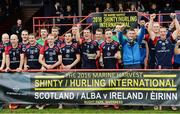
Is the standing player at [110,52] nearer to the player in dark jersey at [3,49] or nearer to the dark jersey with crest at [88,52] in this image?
the dark jersey with crest at [88,52]

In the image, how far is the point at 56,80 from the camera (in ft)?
41.4

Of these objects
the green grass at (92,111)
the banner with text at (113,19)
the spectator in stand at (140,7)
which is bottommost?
the green grass at (92,111)

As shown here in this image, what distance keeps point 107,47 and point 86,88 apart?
1189 mm

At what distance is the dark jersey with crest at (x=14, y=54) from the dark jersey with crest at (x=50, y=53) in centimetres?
67

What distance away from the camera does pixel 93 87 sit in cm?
1249

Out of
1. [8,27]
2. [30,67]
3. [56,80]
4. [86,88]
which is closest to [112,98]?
[86,88]

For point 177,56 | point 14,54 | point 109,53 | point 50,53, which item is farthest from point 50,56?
point 177,56

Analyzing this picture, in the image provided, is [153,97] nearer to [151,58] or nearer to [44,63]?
[151,58]

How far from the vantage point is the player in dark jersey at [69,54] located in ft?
42.3

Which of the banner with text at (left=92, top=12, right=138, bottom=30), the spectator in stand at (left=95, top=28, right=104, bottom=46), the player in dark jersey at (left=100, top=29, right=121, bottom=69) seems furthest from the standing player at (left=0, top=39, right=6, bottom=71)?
the banner with text at (left=92, top=12, right=138, bottom=30)

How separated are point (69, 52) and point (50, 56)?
0.50 metres

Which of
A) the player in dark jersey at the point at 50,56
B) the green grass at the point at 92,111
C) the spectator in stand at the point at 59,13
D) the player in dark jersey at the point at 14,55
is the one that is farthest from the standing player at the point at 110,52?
the spectator in stand at the point at 59,13

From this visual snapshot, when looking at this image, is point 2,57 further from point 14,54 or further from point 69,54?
point 69,54

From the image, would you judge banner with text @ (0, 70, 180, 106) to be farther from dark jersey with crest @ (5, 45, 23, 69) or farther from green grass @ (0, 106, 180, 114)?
dark jersey with crest @ (5, 45, 23, 69)
